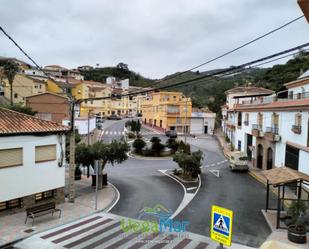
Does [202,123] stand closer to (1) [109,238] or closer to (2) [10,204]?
(2) [10,204]

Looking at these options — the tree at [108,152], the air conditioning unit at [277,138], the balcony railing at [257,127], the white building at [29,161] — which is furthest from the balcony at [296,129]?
the white building at [29,161]

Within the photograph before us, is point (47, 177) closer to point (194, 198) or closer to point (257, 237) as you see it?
point (194, 198)

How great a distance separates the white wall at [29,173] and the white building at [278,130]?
17.6 m

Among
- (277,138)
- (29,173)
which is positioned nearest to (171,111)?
(277,138)

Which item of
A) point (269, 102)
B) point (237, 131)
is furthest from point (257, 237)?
point (237, 131)

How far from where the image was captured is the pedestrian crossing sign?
23.4ft

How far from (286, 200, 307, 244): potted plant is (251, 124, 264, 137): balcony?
19153 mm

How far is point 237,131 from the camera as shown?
42469 millimetres

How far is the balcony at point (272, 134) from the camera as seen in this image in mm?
27867

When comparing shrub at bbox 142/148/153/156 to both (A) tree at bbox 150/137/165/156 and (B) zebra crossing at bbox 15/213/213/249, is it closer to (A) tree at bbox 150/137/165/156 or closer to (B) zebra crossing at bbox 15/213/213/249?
(A) tree at bbox 150/137/165/156

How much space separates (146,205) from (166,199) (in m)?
1.96

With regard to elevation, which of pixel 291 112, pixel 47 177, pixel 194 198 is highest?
pixel 291 112

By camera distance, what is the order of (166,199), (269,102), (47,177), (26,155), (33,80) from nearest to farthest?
(26,155)
(47,177)
(166,199)
(269,102)
(33,80)

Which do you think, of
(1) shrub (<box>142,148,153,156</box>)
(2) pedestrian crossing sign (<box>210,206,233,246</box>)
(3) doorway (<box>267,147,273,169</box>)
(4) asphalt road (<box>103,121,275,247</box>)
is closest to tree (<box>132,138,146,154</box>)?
(1) shrub (<box>142,148,153,156</box>)
